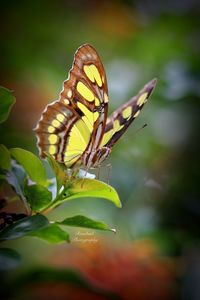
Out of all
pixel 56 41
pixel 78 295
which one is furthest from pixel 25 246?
pixel 56 41

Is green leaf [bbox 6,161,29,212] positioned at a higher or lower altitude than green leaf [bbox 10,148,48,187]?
lower

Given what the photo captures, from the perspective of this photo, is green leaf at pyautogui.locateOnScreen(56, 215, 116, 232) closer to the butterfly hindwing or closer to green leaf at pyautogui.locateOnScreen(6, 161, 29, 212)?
green leaf at pyautogui.locateOnScreen(6, 161, 29, 212)

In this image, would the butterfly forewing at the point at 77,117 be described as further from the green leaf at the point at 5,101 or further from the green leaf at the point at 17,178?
the green leaf at the point at 5,101

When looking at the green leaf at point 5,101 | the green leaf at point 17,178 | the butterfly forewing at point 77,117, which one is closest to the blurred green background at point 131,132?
the butterfly forewing at point 77,117

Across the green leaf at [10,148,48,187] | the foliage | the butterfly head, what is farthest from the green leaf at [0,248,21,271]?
the butterfly head

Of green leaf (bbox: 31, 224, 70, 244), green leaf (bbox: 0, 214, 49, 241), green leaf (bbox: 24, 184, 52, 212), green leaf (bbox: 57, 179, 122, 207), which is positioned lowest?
green leaf (bbox: 31, 224, 70, 244)

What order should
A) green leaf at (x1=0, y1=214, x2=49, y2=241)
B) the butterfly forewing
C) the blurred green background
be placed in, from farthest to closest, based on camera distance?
the blurred green background → the butterfly forewing → green leaf at (x1=0, y1=214, x2=49, y2=241)
